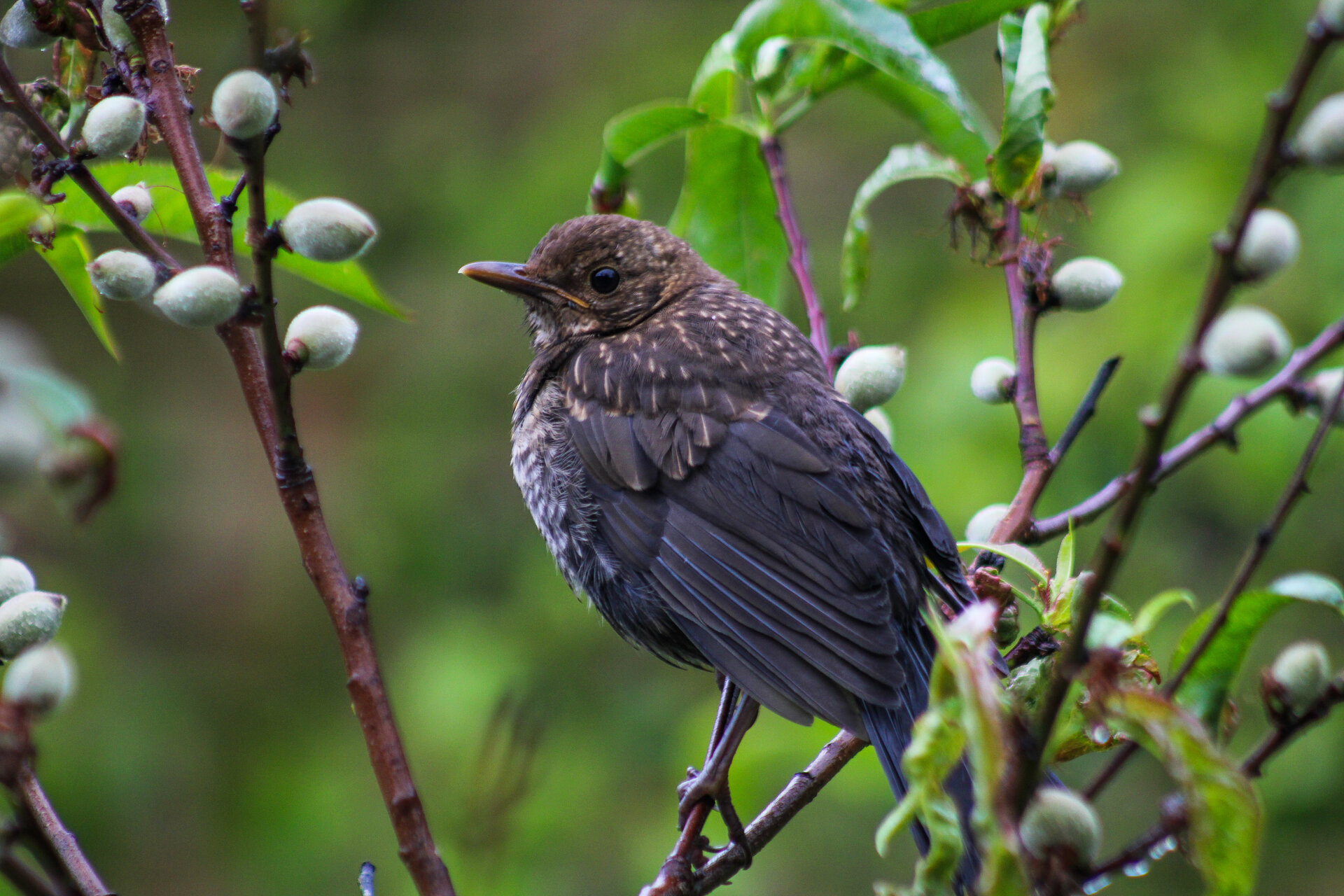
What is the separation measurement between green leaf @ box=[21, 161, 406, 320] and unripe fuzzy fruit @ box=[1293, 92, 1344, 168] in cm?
122

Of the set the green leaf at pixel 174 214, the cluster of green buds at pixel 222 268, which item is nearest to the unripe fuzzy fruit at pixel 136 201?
the green leaf at pixel 174 214

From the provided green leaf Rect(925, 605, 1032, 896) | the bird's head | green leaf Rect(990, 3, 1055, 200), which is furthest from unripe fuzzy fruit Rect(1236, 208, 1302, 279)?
the bird's head

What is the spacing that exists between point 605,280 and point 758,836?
5.63 ft

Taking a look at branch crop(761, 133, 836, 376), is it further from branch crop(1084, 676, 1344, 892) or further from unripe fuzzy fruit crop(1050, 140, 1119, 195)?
branch crop(1084, 676, 1344, 892)

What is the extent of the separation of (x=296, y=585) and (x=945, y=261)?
11.5 feet

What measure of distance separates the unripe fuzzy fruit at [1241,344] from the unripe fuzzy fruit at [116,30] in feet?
4.52

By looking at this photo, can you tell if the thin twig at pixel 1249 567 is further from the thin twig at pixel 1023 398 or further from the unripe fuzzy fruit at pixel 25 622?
the unripe fuzzy fruit at pixel 25 622

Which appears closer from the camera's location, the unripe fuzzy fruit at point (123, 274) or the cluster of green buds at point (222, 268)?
the cluster of green buds at point (222, 268)

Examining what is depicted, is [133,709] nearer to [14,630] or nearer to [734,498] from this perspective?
[734,498]

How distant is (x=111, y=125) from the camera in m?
1.51

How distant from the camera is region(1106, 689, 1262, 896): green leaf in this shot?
1005 mm

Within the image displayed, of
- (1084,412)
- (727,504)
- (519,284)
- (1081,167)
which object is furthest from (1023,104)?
(519,284)

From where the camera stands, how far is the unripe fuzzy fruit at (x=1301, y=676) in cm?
118

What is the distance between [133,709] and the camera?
531 centimetres
